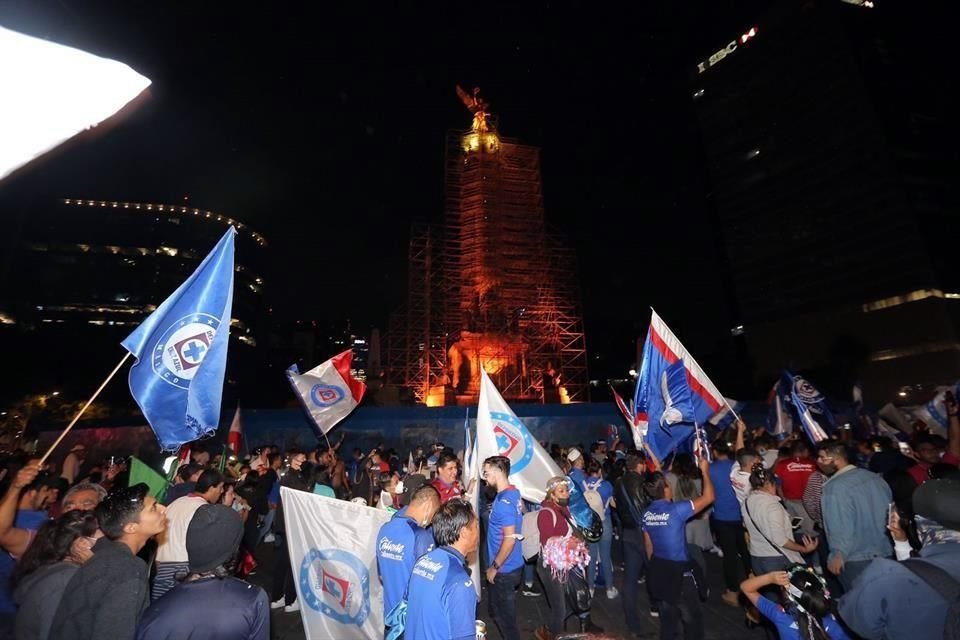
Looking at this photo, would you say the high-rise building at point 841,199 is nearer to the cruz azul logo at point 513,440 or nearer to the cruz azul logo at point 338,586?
the cruz azul logo at point 513,440

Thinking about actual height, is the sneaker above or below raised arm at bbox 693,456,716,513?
below

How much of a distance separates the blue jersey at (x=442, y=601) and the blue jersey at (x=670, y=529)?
2.72 m

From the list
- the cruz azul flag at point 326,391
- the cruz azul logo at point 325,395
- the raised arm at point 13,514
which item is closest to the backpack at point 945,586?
the raised arm at point 13,514

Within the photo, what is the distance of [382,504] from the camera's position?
639cm

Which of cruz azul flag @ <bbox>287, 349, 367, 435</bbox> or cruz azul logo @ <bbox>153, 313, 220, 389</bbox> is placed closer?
cruz azul logo @ <bbox>153, 313, 220, 389</bbox>

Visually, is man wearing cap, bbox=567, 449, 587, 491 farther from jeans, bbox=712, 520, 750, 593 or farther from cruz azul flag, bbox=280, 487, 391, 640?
cruz azul flag, bbox=280, 487, 391, 640

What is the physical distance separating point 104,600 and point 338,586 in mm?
2725

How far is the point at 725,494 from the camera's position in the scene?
249 inches

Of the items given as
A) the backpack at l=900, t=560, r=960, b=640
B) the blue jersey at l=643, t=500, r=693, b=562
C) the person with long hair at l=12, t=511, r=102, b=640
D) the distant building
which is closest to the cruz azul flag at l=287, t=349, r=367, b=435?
the person with long hair at l=12, t=511, r=102, b=640

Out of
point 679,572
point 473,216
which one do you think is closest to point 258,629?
point 679,572

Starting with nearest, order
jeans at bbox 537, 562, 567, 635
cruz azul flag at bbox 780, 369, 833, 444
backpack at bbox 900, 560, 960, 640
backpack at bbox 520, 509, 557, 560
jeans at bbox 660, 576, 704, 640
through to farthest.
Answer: backpack at bbox 900, 560, 960, 640
jeans at bbox 660, 576, 704, 640
jeans at bbox 537, 562, 567, 635
backpack at bbox 520, 509, 557, 560
cruz azul flag at bbox 780, 369, 833, 444

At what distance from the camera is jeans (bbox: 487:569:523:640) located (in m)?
4.49

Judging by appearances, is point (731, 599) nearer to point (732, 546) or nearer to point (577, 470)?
point (732, 546)

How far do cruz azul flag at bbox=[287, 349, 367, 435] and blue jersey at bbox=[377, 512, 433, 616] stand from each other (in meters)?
7.60
